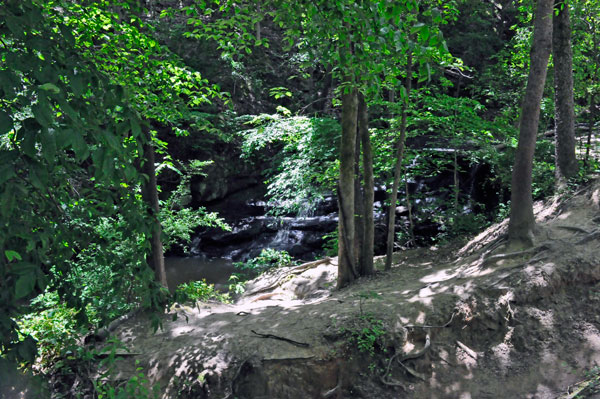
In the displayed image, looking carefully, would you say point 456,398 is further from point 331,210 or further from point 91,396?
point 331,210

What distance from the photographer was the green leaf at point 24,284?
189 centimetres

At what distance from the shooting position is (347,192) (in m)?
8.35

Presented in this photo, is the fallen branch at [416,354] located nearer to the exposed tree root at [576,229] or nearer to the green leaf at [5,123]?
the exposed tree root at [576,229]

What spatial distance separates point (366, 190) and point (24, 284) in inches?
289

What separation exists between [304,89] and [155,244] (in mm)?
17388

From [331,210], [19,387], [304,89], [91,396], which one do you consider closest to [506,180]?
[331,210]

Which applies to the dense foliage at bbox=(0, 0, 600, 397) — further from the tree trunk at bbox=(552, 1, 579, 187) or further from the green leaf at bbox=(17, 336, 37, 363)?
the tree trunk at bbox=(552, 1, 579, 187)

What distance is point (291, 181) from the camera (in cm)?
1078

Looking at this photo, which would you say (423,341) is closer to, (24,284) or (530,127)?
(530,127)

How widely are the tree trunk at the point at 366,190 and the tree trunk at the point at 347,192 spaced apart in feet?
1.12

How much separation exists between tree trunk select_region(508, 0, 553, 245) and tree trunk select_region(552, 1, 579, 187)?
2234mm

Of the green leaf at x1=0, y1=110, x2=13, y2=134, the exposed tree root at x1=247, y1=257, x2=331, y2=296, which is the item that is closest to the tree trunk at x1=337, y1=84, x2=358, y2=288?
the exposed tree root at x1=247, y1=257, x2=331, y2=296

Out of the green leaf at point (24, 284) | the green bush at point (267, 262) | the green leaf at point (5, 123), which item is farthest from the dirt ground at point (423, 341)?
the green bush at point (267, 262)

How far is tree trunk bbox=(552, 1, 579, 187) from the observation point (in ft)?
29.8
